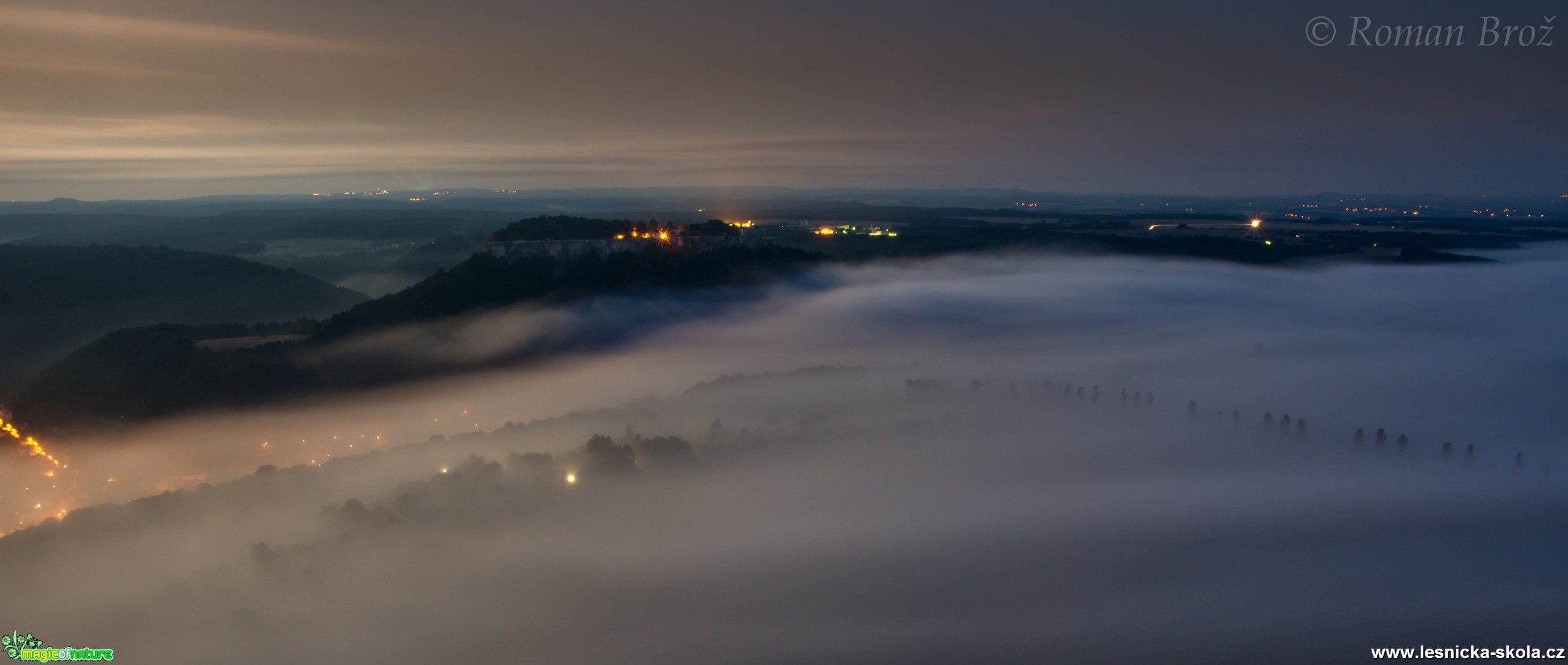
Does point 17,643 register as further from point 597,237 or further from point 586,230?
point 586,230

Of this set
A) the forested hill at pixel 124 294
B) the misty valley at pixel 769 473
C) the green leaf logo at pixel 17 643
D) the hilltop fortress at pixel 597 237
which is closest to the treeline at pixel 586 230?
the hilltop fortress at pixel 597 237

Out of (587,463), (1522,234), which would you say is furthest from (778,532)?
(1522,234)

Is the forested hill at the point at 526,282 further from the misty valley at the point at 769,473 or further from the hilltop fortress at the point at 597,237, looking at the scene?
the hilltop fortress at the point at 597,237

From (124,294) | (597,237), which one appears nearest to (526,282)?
(597,237)

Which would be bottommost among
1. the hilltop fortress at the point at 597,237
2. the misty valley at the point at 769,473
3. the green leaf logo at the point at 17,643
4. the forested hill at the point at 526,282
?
the green leaf logo at the point at 17,643

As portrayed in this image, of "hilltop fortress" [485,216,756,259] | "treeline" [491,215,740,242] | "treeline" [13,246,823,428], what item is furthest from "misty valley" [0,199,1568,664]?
"treeline" [491,215,740,242]

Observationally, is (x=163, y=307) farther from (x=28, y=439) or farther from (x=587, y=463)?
(x=587, y=463)
